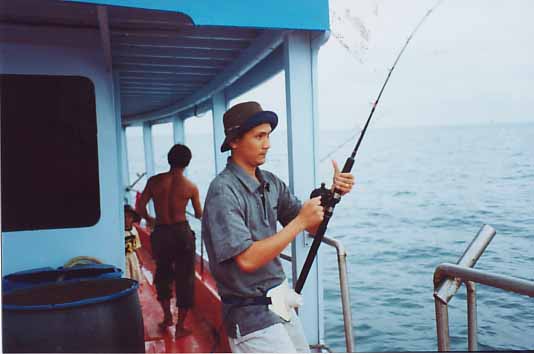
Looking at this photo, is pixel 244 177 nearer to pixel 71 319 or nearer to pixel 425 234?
pixel 71 319

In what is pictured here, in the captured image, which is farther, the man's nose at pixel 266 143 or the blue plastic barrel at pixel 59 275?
the blue plastic barrel at pixel 59 275

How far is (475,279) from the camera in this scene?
172 centimetres

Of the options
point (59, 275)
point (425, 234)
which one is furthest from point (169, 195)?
point (425, 234)

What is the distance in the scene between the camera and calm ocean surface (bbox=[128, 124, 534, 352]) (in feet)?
33.2

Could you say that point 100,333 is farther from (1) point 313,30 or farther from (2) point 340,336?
(2) point 340,336

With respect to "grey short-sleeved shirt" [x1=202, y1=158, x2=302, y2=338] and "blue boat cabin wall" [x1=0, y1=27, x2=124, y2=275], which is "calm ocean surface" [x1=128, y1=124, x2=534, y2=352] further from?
"blue boat cabin wall" [x1=0, y1=27, x2=124, y2=275]

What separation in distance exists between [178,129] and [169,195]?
401 cm

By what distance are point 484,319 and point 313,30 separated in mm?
8990

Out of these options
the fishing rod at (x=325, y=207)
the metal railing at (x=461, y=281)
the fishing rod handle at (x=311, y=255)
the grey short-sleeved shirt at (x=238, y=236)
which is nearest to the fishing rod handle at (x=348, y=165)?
the fishing rod at (x=325, y=207)

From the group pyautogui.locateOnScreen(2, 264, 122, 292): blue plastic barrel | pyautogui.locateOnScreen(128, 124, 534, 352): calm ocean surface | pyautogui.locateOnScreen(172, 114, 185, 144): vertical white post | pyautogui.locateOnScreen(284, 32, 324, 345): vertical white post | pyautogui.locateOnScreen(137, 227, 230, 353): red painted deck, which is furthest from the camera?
pyautogui.locateOnScreen(128, 124, 534, 352): calm ocean surface

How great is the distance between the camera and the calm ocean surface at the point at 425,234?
1013 cm

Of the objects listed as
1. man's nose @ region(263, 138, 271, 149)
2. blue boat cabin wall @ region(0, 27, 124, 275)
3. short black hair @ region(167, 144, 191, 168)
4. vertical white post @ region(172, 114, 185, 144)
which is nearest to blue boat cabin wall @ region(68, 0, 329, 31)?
man's nose @ region(263, 138, 271, 149)

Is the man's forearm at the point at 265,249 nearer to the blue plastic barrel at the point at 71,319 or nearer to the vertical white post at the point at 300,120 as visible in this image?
the blue plastic barrel at the point at 71,319

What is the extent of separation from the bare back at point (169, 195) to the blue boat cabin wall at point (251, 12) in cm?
193
